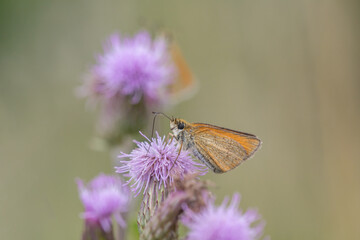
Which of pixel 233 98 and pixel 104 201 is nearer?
pixel 104 201

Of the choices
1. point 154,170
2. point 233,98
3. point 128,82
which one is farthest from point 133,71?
point 233,98

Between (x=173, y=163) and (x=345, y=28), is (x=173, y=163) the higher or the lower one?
the lower one

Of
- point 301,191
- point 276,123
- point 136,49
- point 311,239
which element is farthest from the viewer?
point 276,123

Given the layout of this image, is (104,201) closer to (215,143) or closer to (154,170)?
(154,170)

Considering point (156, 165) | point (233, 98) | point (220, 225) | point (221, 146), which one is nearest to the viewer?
point (220, 225)

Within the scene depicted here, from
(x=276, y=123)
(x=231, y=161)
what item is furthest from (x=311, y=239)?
(x=231, y=161)

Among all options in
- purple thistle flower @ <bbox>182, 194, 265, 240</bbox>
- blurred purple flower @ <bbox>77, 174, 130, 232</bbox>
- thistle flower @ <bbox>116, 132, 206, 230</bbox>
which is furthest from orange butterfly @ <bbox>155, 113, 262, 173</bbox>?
purple thistle flower @ <bbox>182, 194, 265, 240</bbox>

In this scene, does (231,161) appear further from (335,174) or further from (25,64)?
(25,64)

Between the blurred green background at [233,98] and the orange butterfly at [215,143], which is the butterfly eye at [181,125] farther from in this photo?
the blurred green background at [233,98]
